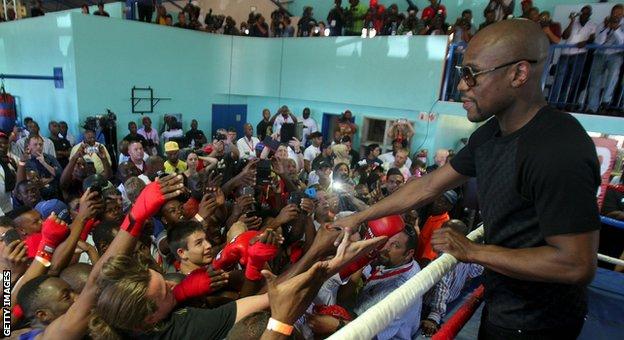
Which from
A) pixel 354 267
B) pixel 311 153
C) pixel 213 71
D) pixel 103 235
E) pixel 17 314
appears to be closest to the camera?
pixel 17 314

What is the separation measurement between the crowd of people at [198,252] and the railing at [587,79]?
331 cm

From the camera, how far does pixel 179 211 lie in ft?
10.2

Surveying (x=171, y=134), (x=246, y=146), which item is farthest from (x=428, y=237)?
(x=171, y=134)

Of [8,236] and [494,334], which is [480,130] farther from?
[8,236]

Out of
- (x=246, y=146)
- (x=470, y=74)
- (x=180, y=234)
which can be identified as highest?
(x=470, y=74)

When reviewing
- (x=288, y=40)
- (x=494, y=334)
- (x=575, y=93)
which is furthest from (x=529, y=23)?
(x=288, y=40)

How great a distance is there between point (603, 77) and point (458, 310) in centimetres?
678

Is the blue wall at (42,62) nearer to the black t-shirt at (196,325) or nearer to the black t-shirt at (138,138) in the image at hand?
the black t-shirt at (138,138)

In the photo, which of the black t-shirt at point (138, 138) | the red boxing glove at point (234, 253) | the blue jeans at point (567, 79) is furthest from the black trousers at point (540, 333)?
the black t-shirt at point (138, 138)

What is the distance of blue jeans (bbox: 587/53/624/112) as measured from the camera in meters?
6.30

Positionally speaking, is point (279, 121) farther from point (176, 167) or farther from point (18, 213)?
point (18, 213)

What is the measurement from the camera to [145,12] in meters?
9.66

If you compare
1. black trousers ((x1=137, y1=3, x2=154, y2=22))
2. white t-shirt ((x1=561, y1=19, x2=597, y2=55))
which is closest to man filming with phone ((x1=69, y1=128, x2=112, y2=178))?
black trousers ((x1=137, y1=3, x2=154, y2=22))

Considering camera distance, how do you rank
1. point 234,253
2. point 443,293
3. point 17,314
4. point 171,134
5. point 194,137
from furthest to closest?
point 194,137, point 171,134, point 443,293, point 234,253, point 17,314
